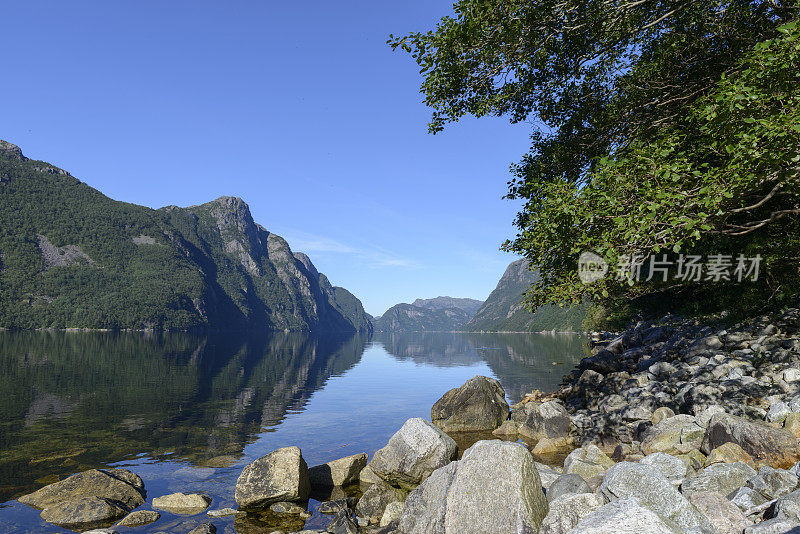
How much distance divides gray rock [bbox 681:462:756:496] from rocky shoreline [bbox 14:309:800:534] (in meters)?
Answer: 0.03

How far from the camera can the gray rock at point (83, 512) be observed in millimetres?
12227

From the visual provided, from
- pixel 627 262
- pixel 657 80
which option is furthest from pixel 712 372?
pixel 657 80

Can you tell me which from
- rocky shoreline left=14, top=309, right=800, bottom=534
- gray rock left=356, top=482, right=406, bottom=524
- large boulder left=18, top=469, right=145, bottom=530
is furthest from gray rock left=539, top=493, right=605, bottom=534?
large boulder left=18, top=469, right=145, bottom=530

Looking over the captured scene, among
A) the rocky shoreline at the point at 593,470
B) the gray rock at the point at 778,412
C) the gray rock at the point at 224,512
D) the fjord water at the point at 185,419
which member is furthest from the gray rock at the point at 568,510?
the gray rock at the point at 224,512

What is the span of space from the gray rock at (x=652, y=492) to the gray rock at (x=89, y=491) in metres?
13.4

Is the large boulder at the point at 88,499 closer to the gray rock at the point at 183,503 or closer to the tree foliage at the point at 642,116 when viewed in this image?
the gray rock at the point at 183,503

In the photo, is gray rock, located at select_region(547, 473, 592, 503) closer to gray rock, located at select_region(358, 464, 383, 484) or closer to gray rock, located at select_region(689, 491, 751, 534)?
gray rock, located at select_region(689, 491, 751, 534)

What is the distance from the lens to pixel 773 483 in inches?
329

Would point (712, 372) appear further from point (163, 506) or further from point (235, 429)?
point (235, 429)

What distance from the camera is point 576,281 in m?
13.5

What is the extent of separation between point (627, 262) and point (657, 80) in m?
9.03

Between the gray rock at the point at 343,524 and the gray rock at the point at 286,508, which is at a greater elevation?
the gray rock at the point at 343,524

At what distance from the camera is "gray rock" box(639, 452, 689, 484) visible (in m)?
10.1
